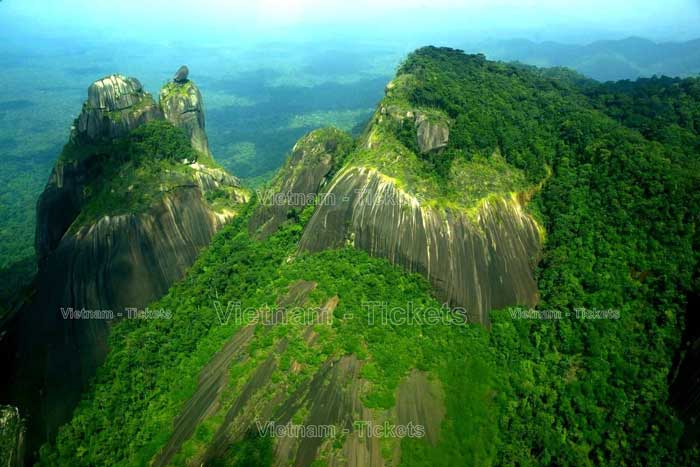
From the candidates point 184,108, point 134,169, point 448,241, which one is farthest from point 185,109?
point 448,241

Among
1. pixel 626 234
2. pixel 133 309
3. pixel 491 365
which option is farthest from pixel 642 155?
pixel 133 309

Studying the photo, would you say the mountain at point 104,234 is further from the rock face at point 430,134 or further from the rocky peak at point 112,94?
the rock face at point 430,134

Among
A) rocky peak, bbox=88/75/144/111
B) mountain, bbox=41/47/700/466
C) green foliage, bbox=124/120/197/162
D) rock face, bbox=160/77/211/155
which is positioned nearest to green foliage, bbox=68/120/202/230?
green foliage, bbox=124/120/197/162

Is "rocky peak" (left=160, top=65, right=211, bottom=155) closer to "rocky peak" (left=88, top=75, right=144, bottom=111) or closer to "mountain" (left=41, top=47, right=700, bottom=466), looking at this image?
"rocky peak" (left=88, top=75, right=144, bottom=111)

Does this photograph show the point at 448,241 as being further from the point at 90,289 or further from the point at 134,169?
the point at 134,169

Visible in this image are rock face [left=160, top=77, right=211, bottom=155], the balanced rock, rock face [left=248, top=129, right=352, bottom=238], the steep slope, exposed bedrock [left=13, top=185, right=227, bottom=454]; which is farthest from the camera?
the balanced rock

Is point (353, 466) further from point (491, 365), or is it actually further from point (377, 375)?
point (491, 365)

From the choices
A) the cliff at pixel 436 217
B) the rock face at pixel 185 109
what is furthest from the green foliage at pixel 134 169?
the cliff at pixel 436 217
